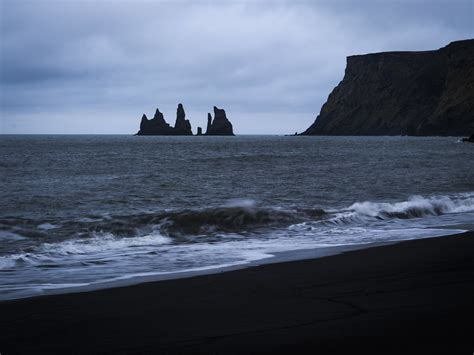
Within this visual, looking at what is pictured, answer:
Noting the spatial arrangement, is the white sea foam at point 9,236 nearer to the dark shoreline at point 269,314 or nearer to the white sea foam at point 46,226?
the white sea foam at point 46,226

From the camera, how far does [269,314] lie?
513 centimetres

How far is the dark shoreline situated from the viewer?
4.26 metres

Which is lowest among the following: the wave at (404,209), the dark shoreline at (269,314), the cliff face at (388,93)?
the wave at (404,209)

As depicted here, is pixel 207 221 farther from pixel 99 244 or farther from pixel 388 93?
pixel 388 93

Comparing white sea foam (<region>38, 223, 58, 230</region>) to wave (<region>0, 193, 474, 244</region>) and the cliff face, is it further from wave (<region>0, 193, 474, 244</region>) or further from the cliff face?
the cliff face

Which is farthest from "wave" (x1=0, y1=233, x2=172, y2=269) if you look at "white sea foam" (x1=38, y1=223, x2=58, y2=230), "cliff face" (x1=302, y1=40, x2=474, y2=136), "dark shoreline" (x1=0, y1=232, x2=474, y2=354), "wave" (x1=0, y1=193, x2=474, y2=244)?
"cliff face" (x1=302, y1=40, x2=474, y2=136)

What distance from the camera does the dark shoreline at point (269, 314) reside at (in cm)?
426

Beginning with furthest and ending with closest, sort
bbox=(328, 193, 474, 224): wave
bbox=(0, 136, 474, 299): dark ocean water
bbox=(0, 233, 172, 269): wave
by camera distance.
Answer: bbox=(328, 193, 474, 224): wave < bbox=(0, 233, 172, 269): wave < bbox=(0, 136, 474, 299): dark ocean water

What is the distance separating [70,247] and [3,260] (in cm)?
154

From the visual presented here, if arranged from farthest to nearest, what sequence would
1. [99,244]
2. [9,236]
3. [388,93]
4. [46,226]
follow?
[388,93] < [46,226] < [9,236] < [99,244]

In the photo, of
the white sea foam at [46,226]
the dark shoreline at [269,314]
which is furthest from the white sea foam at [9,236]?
the dark shoreline at [269,314]

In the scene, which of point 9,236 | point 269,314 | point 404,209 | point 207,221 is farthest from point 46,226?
point 404,209

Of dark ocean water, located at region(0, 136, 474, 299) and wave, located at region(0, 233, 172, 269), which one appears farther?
wave, located at region(0, 233, 172, 269)

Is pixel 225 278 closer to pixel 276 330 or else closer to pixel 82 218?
pixel 276 330
